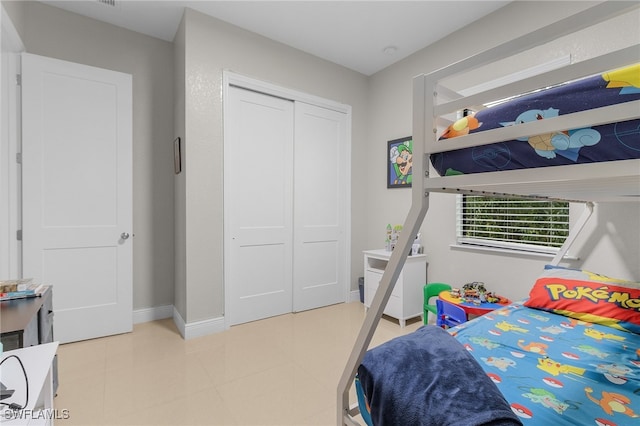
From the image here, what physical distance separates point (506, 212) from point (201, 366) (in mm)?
2782

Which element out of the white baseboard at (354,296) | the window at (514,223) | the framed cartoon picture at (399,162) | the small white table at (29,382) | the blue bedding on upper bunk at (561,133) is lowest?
the white baseboard at (354,296)

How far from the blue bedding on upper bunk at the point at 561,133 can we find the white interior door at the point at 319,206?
2.49 metres

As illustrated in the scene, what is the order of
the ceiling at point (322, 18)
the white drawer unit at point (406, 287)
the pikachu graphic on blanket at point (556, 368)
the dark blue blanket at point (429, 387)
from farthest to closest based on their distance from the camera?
the white drawer unit at point (406, 287) < the ceiling at point (322, 18) < the pikachu graphic on blanket at point (556, 368) < the dark blue blanket at point (429, 387)

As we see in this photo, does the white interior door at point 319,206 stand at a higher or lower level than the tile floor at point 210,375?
higher

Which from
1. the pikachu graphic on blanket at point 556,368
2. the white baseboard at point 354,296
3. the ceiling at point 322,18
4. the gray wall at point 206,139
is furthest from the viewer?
the white baseboard at point 354,296

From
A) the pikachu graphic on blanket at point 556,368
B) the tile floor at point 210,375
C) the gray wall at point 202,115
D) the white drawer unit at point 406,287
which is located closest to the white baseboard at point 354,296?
the white drawer unit at point 406,287

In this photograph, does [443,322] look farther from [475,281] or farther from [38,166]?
[38,166]

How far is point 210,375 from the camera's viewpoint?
203 cm

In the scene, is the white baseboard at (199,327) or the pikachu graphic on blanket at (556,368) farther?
the white baseboard at (199,327)

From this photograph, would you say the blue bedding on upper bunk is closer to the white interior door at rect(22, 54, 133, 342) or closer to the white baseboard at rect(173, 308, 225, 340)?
the white baseboard at rect(173, 308, 225, 340)

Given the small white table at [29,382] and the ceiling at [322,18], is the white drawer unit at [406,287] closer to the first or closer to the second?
the ceiling at [322,18]

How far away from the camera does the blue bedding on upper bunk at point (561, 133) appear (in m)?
0.68

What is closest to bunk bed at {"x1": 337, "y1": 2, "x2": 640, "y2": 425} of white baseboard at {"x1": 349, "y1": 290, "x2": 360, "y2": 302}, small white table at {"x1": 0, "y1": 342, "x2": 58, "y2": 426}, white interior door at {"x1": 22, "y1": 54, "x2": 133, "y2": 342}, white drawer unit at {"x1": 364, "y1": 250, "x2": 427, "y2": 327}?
small white table at {"x1": 0, "y1": 342, "x2": 58, "y2": 426}

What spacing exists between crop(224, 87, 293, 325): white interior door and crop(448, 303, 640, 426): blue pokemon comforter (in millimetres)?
1993
